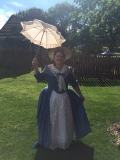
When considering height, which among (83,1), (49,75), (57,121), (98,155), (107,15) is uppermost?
(83,1)

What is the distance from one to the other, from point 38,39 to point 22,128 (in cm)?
222

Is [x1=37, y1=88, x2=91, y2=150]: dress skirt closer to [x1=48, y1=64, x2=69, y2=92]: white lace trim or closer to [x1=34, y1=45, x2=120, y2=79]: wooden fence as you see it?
[x1=48, y1=64, x2=69, y2=92]: white lace trim

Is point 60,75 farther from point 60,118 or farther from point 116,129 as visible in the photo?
point 116,129

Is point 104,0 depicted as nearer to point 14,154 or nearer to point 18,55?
point 18,55

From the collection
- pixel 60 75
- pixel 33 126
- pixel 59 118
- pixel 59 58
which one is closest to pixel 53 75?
pixel 60 75

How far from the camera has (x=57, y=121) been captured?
13.3ft

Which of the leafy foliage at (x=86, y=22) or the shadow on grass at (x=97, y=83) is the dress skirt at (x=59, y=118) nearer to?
the shadow on grass at (x=97, y=83)

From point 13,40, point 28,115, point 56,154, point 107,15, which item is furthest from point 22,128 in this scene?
point 13,40

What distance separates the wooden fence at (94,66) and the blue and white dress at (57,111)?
9.67 metres

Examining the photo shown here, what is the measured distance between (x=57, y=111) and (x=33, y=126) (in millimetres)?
1566

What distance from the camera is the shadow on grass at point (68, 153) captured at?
3.97 m

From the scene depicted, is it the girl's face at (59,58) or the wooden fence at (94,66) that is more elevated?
the girl's face at (59,58)

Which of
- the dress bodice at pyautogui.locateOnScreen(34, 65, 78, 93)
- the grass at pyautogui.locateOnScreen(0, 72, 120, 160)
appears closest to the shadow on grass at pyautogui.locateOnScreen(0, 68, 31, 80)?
the grass at pyautogui.locateOnScreen(0, 72, 120, 160)

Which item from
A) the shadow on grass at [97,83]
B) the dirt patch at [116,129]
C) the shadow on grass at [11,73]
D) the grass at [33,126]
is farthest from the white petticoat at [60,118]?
the shadow on grass at [11,73]
